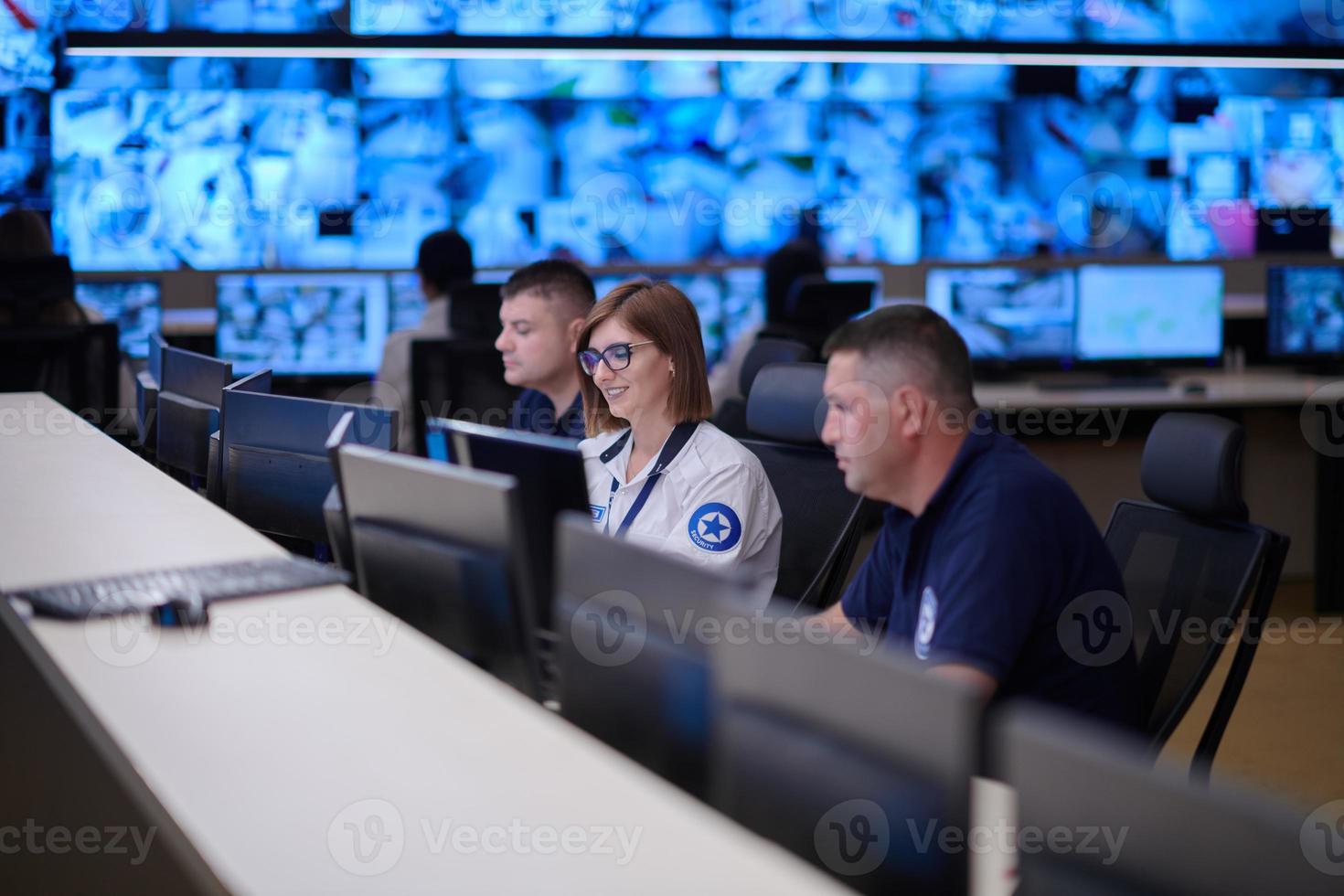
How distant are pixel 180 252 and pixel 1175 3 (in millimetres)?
4890

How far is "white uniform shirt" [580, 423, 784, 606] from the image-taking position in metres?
2.26

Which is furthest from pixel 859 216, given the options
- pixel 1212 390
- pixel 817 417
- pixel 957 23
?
pixel 817 417

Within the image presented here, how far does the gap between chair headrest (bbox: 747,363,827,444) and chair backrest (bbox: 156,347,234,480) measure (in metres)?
1.04

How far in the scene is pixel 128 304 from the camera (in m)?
5.10

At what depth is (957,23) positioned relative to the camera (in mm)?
6566
